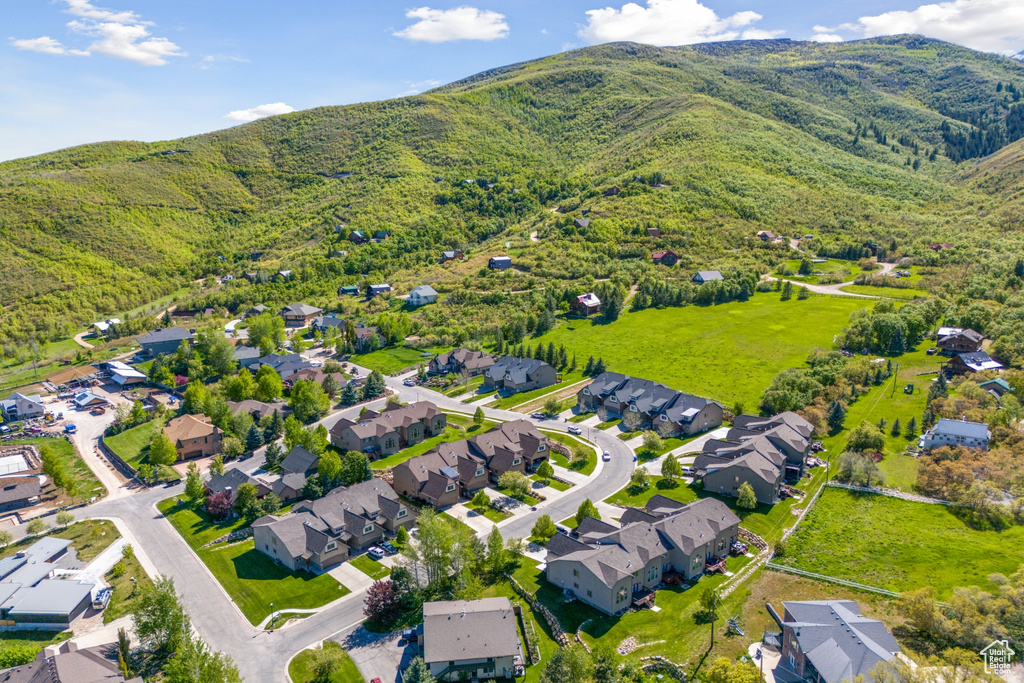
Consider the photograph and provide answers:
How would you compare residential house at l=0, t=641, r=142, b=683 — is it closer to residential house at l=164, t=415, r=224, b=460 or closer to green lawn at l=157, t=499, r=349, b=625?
green lawn at l=157, t=499, r=349, b=625

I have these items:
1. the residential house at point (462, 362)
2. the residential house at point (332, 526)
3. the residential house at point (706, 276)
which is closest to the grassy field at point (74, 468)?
the residential house at point (332, 526)

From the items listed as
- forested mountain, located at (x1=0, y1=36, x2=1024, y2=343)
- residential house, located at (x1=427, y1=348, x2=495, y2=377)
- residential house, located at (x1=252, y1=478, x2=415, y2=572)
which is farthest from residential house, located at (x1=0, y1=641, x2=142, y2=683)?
forested mountain, located at (x1=0, y1=36, x2=1024, y2=343)

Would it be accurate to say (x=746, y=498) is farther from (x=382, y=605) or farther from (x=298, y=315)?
(x=298, y=315)

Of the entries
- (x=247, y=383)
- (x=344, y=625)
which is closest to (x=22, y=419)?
(x=247, y=383)

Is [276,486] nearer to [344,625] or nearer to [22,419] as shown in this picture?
[344,625]

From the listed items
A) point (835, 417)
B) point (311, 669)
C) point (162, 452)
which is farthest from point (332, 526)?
point (835, 417)

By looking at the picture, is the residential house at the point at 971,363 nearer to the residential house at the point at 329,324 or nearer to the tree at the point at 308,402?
the tree at the point at 308,402
